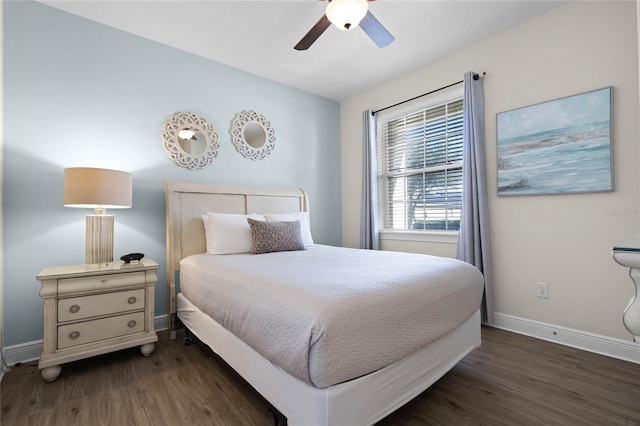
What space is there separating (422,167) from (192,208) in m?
2.53

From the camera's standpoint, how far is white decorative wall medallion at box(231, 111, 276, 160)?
327 centimetres

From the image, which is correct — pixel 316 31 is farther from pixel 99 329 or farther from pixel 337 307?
pixel 99 329

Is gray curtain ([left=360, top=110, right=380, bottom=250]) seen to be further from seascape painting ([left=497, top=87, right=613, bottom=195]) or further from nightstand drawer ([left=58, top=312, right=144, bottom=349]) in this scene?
nightstand drawer ([left=58, top=312, right=144, bottom=349])

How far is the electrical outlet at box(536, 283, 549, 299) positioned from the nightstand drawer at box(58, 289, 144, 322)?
10.4 feet

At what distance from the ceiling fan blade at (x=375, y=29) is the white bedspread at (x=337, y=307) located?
5.25 ft

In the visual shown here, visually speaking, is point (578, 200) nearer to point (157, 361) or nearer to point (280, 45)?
point (280, 45)

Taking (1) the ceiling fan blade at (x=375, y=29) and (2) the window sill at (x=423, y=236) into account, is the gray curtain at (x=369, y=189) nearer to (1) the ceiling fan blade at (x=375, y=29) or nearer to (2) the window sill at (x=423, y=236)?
(2) the window sill at (x=423, y=236)

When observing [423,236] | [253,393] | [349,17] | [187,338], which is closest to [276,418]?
[253,393]

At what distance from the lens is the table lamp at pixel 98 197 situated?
2.00 meters

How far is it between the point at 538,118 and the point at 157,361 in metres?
3.51

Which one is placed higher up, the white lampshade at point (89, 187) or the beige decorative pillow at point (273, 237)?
the white lampshade at point (89, 187)

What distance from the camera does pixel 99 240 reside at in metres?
2.19

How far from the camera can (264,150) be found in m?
3.48

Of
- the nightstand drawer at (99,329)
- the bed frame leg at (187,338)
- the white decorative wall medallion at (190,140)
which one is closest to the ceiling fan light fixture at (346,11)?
the white decorative wall medallion at (190,140)
